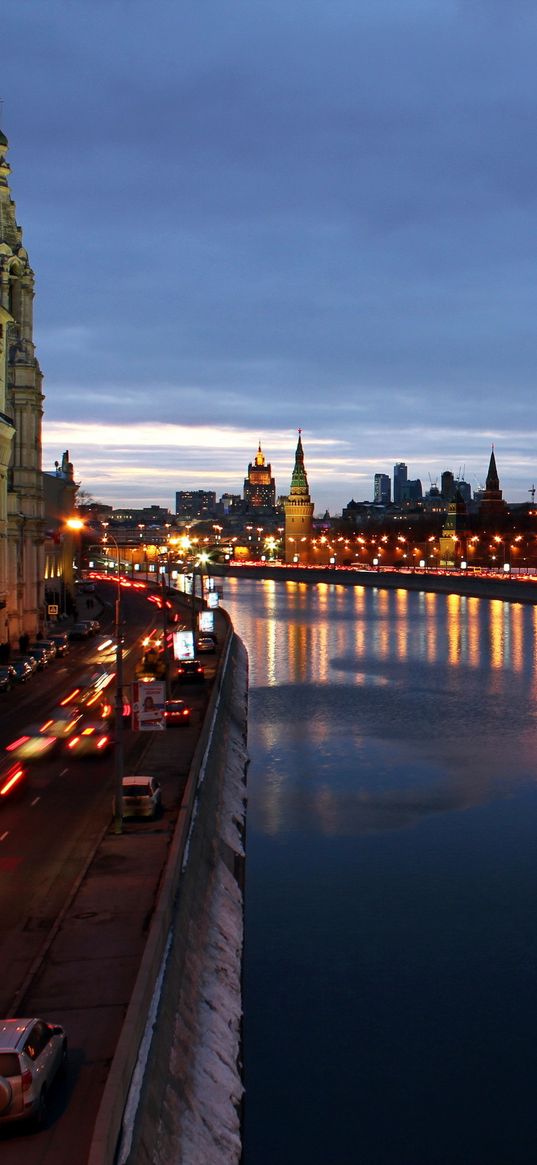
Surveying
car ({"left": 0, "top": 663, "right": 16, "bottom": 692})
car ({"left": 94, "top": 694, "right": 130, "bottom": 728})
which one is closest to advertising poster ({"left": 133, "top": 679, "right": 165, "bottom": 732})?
car ({"left": 94, "top": 694, "right": 130, "bottom": 728})

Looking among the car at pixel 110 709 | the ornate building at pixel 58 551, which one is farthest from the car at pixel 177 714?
the ornate building at pixel 58 551

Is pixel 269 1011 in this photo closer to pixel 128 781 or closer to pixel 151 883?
pixel 151 883

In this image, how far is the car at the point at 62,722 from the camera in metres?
34.9

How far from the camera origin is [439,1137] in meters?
16.7

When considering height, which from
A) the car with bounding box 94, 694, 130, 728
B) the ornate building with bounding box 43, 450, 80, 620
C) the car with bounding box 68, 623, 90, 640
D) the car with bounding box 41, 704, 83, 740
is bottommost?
the car with bounding box 94, 694, 130, 728

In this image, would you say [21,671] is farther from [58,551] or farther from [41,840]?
[58,551]

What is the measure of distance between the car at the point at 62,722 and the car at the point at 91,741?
300 mm

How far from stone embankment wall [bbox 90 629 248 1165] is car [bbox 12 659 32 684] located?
21713mm

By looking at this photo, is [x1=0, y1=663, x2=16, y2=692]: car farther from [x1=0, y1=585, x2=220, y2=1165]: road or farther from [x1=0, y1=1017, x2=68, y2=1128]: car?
[x1=0, y1=1017, x2=68, y2=1128]: car

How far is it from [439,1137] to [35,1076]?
25.5 ft

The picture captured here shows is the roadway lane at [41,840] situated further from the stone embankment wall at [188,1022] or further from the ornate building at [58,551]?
the ornate building at [58,551]

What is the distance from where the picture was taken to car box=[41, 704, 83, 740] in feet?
114

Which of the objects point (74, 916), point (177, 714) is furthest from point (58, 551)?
point (74, 916)

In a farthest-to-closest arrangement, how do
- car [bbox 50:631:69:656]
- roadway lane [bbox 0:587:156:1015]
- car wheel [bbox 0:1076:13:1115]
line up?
1. car [bbox 50:631:69:656]
2. roadway lane [bbox 0:587:156:1015]
3. car wheel [bbox 0:1076:13:1115]
